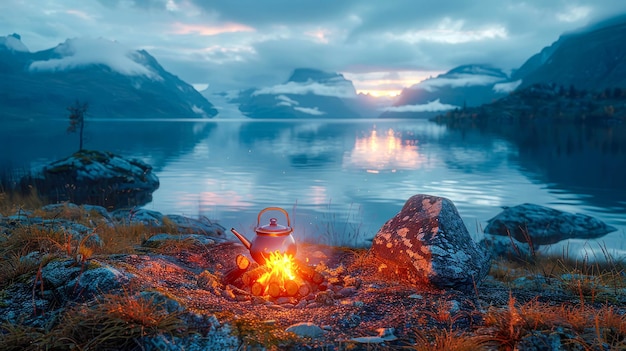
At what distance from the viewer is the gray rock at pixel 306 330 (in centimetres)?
452

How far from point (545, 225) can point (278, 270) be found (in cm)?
1472

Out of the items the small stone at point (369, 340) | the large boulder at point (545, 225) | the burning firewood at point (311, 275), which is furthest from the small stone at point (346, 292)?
the large boulder at point (545, 225)

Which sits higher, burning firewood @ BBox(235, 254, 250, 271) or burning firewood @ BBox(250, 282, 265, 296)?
burning firewood @ BBox(235, 254, 250, 271)

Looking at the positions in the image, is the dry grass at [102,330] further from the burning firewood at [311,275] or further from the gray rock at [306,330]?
the burning firewood at [311,275]

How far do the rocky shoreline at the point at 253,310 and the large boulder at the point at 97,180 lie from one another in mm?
18689

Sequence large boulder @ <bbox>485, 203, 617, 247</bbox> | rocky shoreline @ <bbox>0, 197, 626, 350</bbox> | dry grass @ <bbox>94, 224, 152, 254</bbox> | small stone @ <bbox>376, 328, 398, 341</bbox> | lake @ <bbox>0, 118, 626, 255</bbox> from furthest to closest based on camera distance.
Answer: lake @ <bbox>0, 118, 626, 255</bbox> < large boulder @ <bbox>485, 203, 617, 247</bbox> < dry grass @ <bbox>94, 224, 152, 254</bbox> < small stone @ <bbox>376, 328, 398, 341</bbox> < rocky shoreline @ <bbox>0, 197, 626, 350</bbox>

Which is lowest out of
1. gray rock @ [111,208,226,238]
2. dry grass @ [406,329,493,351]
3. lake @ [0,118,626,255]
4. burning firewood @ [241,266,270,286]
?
lake @ [0,118,626,255]

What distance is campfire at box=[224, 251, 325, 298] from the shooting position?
20.3ft

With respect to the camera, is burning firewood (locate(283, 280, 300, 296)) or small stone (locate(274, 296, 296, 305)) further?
burning firewood (locate(283, 280, 300, 296))

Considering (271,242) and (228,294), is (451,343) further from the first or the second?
(271,242)

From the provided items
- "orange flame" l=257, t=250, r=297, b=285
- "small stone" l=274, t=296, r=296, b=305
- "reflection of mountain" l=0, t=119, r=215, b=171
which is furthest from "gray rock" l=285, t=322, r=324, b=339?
"reflection of mountain" l=0, t=119, r=215, b=171

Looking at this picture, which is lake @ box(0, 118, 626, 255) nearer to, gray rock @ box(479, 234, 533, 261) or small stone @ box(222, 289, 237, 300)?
gray rock @ box(479, 234, 533, 261)

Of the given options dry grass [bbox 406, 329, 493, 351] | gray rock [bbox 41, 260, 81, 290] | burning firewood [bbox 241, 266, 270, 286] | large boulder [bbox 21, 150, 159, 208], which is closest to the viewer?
dry grass [bbox 406, 329, 493, 351]

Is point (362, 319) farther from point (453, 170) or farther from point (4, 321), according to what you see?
point (453, 170)
